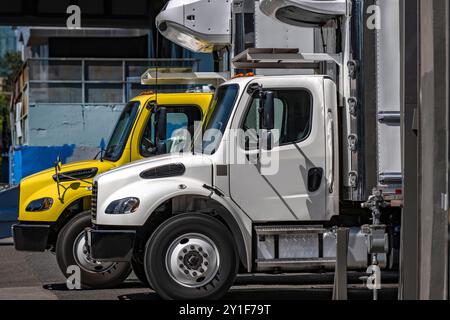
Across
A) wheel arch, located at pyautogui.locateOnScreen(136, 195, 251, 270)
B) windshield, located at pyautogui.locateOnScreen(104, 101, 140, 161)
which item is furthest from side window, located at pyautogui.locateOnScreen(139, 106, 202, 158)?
wheel arch, located at pyautogui.locateOnScreen(136, 195, 251, 270)

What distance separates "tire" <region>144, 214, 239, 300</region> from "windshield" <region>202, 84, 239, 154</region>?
93cm

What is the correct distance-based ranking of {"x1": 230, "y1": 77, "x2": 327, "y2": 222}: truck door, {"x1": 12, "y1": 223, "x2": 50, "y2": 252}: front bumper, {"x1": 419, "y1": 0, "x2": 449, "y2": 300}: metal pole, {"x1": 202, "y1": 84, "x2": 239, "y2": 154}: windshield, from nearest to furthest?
{"x1": 419, "y1": 0, "x2": 449, "y2": 300}: metal pole
{"x1": 230, "y1": 77, "x2": 327, "y2": 222}: truck door
{"x1": 202, "y1": 84, "x2": 239, "y2": 154}: windshield
{"x1": 12, "y1": 223, "x2": 50, "y2": 252}: front bumper

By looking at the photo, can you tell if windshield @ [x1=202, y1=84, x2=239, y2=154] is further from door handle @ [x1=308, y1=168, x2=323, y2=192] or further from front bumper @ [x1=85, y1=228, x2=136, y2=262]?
front bumper @ [x1=85, y1=228, x2=136, y2=262]

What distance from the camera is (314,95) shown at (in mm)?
12172

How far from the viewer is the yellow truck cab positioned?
13922mm

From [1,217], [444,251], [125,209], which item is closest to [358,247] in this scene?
[125,209]

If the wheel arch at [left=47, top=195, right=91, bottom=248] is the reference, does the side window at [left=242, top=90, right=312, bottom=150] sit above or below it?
above

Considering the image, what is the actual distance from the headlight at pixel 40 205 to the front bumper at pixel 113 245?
2256mm

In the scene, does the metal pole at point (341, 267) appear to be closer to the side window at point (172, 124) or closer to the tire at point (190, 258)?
the tire at point (190, 258)

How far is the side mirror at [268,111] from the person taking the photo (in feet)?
37.9

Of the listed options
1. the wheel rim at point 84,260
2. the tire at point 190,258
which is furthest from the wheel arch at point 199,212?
the wheel rim at point 84,260
